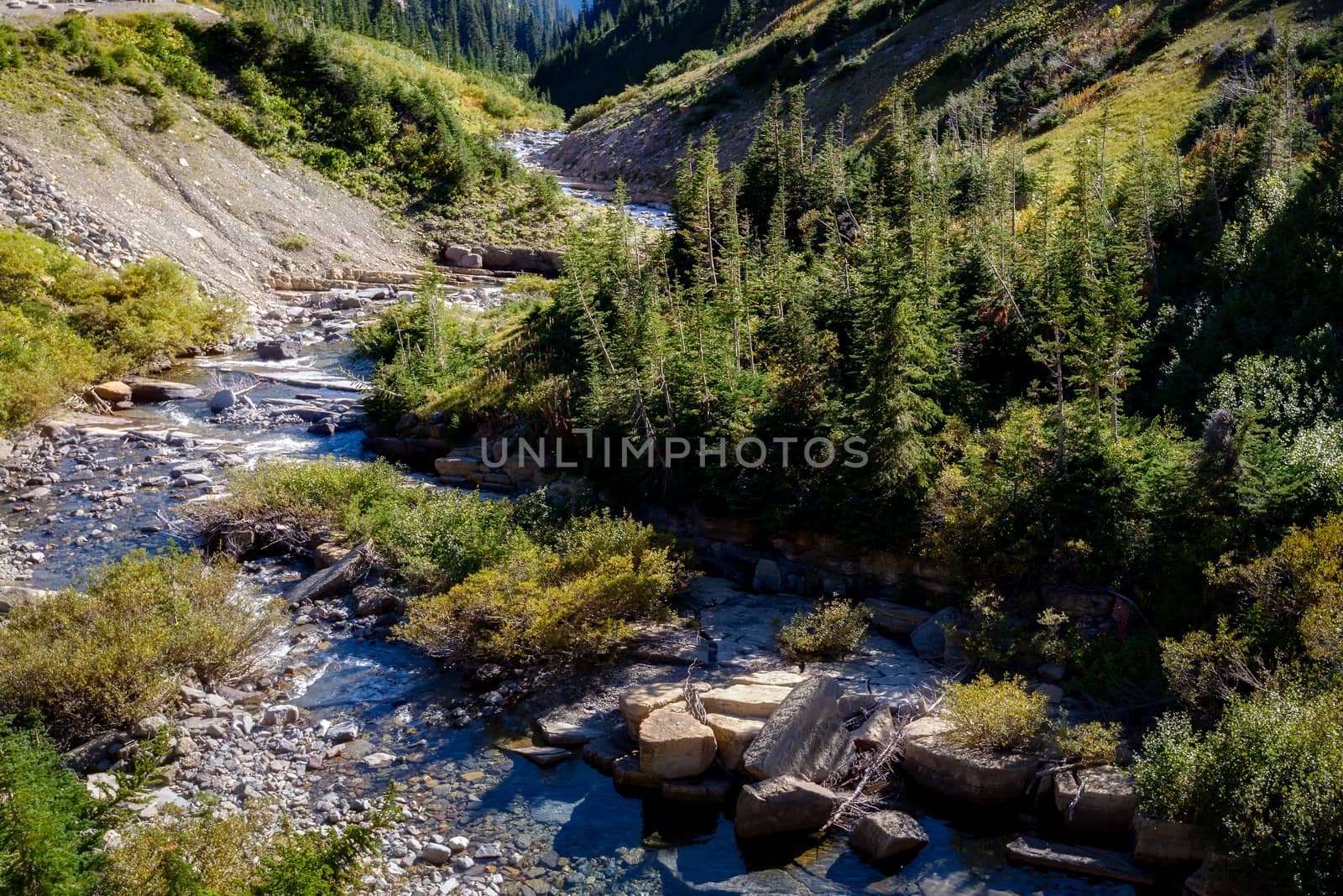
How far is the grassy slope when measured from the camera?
32.7 m

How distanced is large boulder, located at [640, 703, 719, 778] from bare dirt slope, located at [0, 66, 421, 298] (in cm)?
2874

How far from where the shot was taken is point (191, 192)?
3644cm

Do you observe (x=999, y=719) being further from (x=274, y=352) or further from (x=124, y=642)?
(x=274, y=352)

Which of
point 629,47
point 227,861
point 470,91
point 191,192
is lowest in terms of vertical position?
point 227,861

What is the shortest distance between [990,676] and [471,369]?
646 inches

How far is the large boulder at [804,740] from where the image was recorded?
35.0 ft

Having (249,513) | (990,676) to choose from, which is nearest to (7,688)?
(249,513)

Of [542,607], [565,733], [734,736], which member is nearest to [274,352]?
[542,607]

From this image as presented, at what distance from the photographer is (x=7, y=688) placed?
35.9 feet

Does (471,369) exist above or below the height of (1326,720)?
above

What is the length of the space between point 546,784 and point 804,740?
Result: 3.20 m

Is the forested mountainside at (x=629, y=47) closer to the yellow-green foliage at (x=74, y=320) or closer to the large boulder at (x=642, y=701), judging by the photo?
the yellow-green foliage at (x=74, y=320)

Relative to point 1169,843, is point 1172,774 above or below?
above

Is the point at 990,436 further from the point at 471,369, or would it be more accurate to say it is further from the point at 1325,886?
the point at 471,369
